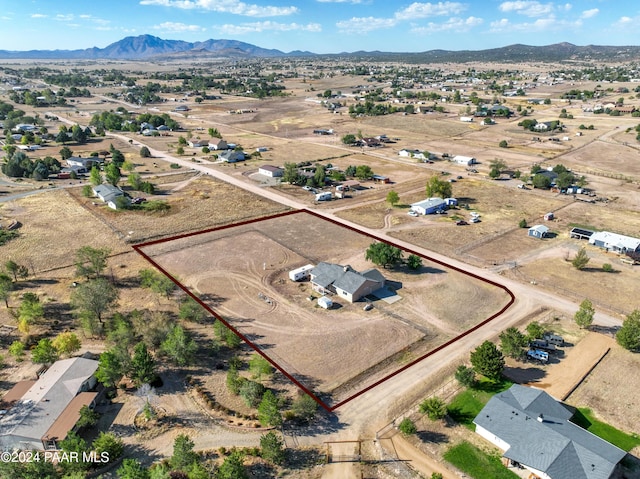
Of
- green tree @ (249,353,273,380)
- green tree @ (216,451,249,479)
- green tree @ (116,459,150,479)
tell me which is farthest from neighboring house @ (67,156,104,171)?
green tree @ (216,451,249,479)

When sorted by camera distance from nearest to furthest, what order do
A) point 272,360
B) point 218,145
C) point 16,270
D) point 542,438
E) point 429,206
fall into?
point 542,438, point 272,360, point 16,270, point 429,206, point 218,145

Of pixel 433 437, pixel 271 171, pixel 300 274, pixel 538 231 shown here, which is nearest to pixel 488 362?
pixel 433 437

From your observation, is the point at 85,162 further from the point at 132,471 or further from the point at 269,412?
the point at 132,471

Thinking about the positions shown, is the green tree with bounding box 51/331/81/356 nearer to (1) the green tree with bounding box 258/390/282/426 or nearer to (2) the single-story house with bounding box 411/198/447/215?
(1) the green tree with bounding box 258/390/282/426

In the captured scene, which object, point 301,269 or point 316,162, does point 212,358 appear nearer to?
point 301,269

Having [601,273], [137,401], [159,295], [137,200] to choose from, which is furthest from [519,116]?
[137,401]
